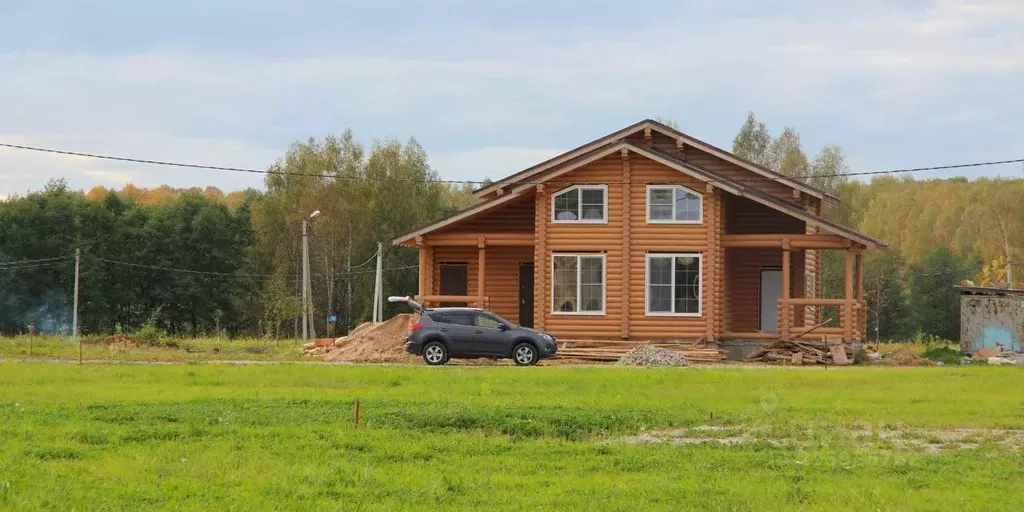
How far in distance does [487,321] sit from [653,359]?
15.1ft

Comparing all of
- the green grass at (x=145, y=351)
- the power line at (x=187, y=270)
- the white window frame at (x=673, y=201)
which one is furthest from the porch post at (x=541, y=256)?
the power line at (x=187, y=270)

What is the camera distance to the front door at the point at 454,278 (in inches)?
1665

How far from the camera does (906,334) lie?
8256 cm

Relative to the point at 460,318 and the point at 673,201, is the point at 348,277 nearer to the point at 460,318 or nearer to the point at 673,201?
the point at 673,201

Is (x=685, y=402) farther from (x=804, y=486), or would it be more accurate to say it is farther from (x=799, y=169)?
(x=799, y=169)

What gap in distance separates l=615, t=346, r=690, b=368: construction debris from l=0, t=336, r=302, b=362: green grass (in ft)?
32.8

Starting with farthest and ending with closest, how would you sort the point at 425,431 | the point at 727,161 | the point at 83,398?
1. the point at 727,161
2. the point at 83,398
3. the point at 425,431

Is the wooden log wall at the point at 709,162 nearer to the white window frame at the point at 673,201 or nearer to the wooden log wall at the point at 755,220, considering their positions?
the wooden log wall at the point at 755,220

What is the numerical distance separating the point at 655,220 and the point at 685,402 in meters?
17.2

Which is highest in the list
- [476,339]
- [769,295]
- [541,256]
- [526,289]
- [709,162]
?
[709,162]

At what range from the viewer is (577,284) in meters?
38.0

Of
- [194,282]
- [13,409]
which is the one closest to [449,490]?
[13,409]

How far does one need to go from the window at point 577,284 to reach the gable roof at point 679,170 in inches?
99.7

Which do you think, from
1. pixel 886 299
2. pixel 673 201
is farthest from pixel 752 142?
pixel 673 201
